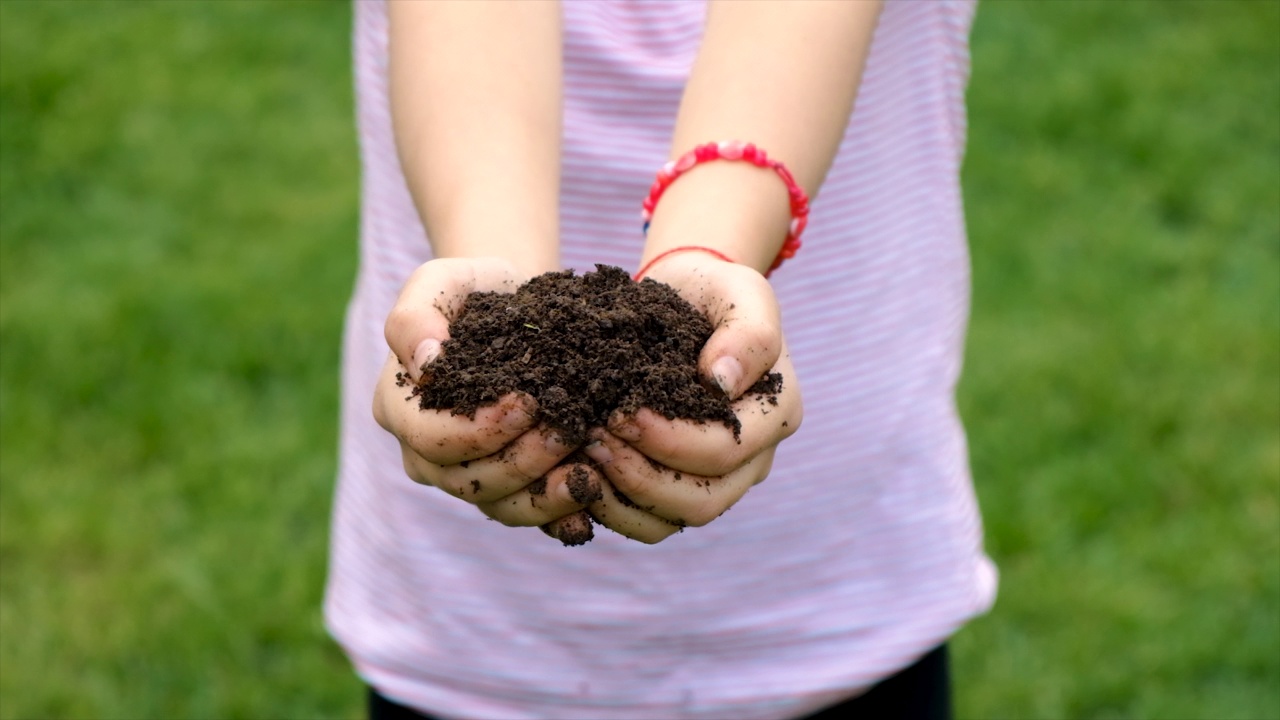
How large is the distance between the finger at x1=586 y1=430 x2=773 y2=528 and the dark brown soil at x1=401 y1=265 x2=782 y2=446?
0.03m

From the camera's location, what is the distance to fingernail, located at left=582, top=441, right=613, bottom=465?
1.47 m

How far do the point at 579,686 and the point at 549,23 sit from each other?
0.95 meters

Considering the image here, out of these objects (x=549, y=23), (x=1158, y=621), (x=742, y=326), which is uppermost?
(x=549, y=23)

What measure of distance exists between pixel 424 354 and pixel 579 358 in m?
0.18

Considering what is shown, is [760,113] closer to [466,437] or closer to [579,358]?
[579,358]

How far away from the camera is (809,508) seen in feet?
6.52

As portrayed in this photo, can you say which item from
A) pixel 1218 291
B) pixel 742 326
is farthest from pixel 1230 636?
pixel 742 326

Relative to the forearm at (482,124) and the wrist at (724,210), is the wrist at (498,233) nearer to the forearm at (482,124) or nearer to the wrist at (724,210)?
the forearm at (482,124)

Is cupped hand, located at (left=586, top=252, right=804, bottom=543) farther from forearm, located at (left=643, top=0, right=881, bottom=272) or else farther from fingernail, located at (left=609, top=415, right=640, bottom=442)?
forearm, located at (left=643, top=0, right=881, bottom=272)

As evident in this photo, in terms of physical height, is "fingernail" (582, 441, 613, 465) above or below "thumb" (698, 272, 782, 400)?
below

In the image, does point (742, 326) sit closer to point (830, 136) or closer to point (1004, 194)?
point (830, 136)

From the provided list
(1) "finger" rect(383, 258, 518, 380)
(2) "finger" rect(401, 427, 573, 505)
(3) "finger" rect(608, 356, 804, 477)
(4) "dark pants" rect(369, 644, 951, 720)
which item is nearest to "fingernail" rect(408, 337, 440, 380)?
(1) "finger" rect(383, 258, 518, 380)

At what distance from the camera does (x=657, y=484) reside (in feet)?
4.82

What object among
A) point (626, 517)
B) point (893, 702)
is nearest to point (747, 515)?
point (893, 702)
